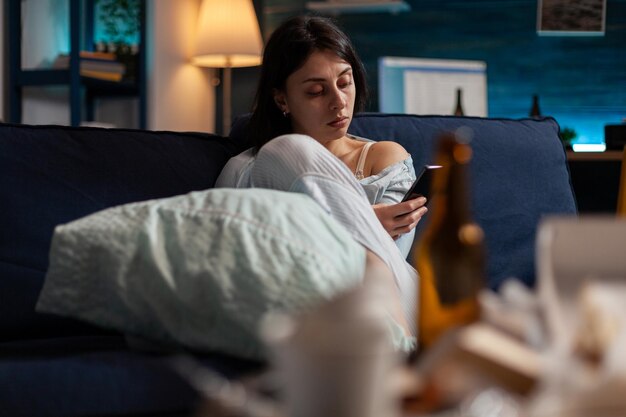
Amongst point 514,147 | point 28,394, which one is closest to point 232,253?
point 28,394

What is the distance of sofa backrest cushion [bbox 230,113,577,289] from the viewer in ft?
6.61

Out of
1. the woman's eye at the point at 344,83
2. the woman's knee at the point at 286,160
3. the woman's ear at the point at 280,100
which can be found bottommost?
the woman's knee at the point at 286,160

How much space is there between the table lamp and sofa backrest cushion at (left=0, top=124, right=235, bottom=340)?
8.31ft

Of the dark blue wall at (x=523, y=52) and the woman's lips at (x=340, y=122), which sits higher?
the dark blue wall at (x=523, y=52)

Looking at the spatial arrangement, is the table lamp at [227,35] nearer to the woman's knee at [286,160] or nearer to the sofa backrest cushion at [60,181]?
the sofa backrest cushion at [60,181]

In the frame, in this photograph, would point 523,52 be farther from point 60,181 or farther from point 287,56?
point 60,181

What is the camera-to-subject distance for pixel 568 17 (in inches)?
183

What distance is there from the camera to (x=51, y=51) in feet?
12.5

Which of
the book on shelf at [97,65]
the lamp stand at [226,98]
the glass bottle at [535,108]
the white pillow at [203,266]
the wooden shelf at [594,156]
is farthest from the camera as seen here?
the lamp stand at [226,98]

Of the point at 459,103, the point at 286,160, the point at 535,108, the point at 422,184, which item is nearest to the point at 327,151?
the point at 286,160

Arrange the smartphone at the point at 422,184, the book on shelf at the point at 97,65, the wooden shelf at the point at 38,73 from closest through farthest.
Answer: the smartphone at the point at 422,184, the wooden shelf at the point at 38,73, the book on shelf at the point at 97,65

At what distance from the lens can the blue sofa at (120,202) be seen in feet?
4.24

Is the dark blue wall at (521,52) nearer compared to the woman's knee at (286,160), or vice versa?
the woman's knee at (286,160)

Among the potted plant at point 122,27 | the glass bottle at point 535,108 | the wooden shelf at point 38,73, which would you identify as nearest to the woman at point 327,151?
the wooden shelf at point 38,73
